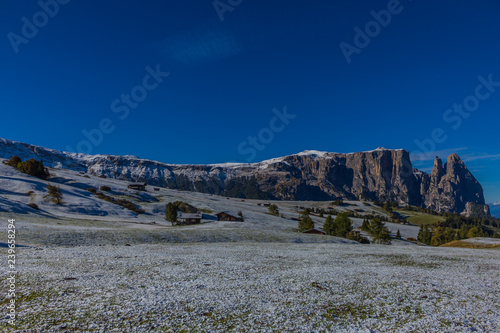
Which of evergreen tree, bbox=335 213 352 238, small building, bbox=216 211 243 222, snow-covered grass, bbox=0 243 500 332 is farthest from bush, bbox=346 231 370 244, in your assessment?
snow-covered grass, bbox=0 243 500 332

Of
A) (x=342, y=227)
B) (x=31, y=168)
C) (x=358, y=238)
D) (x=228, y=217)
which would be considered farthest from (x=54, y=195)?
(x=358, y=238)

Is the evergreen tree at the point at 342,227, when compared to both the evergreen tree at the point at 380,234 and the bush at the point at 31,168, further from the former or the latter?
the bush at the point at 31,168

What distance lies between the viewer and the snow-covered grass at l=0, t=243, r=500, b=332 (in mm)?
10852

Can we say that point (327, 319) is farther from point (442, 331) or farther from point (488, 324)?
point (488, 324)

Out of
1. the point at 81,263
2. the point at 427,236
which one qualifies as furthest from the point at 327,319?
the point at 427,236

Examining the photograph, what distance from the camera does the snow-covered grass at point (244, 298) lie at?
35.6ft

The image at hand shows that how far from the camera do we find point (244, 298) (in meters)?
14.0

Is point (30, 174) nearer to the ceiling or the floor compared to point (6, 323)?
nearer to the ceiling

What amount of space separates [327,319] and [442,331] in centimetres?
443

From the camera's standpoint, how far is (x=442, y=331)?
10.8 m

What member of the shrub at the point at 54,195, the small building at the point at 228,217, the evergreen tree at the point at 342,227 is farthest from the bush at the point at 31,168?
the evergreen tree at the point at 342,227

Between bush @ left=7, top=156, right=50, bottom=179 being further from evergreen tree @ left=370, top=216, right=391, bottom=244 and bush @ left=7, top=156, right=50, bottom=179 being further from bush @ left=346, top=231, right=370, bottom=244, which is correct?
evergreen tree @ left=370, top=216, right=391, bottom=244

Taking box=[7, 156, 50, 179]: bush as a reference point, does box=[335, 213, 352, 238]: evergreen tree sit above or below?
below

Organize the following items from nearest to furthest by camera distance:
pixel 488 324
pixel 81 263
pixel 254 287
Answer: pixel 488 324, pixel 254 287, pixel 81 263
